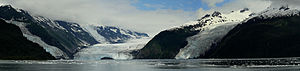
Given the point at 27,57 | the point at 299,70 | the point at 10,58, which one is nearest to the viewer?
the point at 299,70

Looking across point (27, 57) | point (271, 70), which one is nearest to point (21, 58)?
point (27, 57)

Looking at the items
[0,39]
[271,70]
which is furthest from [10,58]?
[271,70]

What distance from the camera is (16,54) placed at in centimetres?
19788

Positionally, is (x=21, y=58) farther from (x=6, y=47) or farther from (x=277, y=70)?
(x=277, y=70)

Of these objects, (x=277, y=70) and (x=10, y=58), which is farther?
(x=10, y=58)

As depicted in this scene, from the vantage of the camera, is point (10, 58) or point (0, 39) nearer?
point (10, 58)

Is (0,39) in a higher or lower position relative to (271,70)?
higher

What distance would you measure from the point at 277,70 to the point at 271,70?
3.44ft

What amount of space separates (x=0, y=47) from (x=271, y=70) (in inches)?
5821

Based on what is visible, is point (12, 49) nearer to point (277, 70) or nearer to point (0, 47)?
point (0, 47)

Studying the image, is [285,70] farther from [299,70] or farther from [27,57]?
[27,57]

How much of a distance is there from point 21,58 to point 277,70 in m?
144

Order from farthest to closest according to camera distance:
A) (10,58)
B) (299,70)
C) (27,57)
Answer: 1. (27,57)
2. (10,58)
3. (299,70)

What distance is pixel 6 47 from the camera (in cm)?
19675
